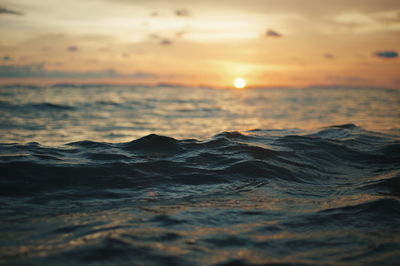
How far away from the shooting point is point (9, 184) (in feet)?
21.2

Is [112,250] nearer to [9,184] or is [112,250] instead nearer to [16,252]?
[16,252]

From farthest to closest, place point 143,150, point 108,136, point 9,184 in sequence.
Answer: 1. point 108,136
2. point 143,150
3. point 9,184

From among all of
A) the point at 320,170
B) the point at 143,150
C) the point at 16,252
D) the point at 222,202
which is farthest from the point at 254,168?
the point at 16,252

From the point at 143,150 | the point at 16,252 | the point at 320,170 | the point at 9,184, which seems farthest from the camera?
the point at 143,150

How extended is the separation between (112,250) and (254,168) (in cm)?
502

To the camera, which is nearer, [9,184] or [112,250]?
[112,250]

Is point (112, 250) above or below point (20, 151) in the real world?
below

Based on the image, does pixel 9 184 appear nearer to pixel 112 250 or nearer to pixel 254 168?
pixel 112 250

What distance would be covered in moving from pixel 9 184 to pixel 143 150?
3.91 m

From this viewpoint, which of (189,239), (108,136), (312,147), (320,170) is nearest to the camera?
(189,239)

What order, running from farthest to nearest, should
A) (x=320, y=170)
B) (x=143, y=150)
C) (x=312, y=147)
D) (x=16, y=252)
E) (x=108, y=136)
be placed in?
1. (x=108, y=136)
2. (x=312, y=147)
3. (x=143, y=150)
4. (x=320, y=170)
5. (x=16, y=252)

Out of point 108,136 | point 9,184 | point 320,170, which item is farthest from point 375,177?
point 108,136

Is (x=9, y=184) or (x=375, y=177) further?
(x=375, y=177)

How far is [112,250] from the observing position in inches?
149
